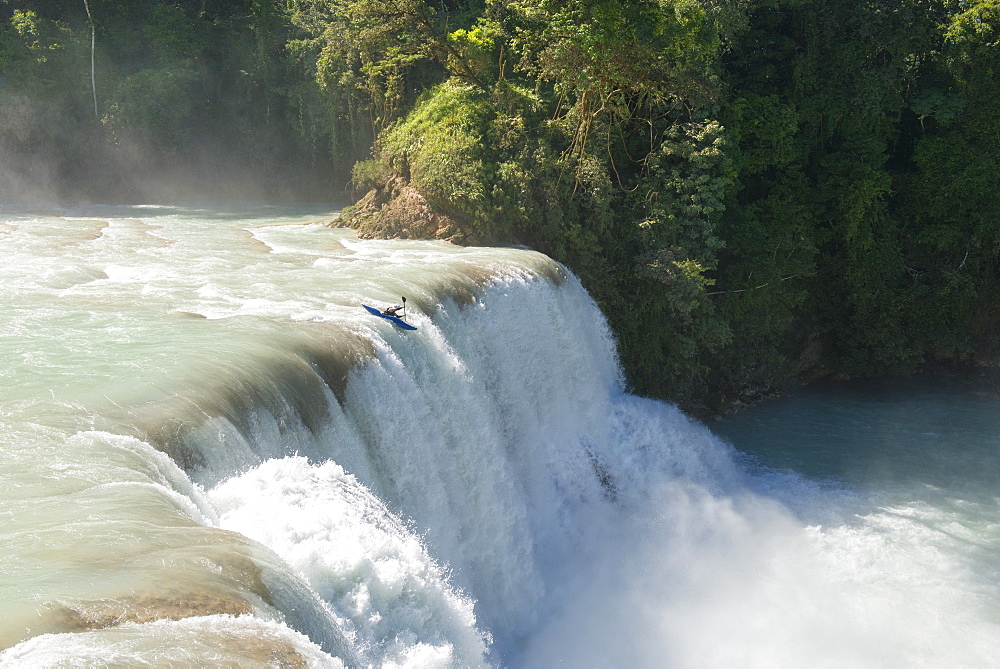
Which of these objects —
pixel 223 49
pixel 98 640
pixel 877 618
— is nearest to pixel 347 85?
pixel 223 49

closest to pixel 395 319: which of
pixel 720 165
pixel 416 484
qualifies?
pixel 416 484

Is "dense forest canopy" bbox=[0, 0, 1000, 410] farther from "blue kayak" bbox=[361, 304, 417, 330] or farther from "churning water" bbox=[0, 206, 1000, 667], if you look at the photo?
"blue kayak" bbox=[361, 304, 417, 330]

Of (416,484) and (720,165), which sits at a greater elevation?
(720,165)

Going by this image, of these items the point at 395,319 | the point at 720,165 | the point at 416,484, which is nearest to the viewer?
the point at 416,484

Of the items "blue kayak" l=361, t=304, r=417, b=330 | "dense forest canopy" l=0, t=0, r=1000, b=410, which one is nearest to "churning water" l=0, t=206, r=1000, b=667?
"blue kayak" l=361, t=304, r=417, b=330

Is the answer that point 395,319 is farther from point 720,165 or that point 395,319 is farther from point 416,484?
point 720,165

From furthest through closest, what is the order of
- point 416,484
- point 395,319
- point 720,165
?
point 720,165, point 395,319, point 416,484

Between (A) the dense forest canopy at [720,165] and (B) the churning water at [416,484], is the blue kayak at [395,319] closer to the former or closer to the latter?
(B) the churning water at [416,484]

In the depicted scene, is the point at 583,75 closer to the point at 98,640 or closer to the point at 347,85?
the point at 347,85
